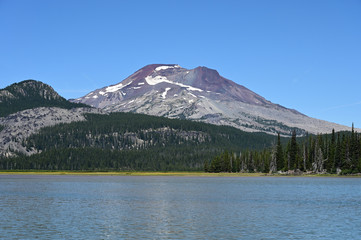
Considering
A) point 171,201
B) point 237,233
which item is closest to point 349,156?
point 171,201

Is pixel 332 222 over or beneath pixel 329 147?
beneath

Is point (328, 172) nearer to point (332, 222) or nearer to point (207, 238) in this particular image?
point (332, 222)

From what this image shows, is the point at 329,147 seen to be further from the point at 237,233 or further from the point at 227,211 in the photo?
the point at 237,233

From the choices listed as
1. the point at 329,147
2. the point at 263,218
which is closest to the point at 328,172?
the point at 329,147

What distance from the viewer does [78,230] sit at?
1951 inches

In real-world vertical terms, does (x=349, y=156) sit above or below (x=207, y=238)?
above

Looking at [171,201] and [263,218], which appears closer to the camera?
[263,218]

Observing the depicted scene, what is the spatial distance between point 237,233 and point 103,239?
43.1 ft

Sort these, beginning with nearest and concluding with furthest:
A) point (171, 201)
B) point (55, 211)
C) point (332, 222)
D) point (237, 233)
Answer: point (237, 233) < point (332, 222) < point (55, 211) < point (171, 201)

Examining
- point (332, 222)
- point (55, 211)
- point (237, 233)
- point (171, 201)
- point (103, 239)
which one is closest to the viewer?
point (103, 239)

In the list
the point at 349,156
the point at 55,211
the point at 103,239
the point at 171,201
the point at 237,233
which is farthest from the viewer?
the point at 349,156

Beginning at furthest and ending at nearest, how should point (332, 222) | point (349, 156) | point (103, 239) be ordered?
point (349, 156), point (332, 222), point (103, 239)

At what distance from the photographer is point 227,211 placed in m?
67.3

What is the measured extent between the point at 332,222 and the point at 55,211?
3638cm
